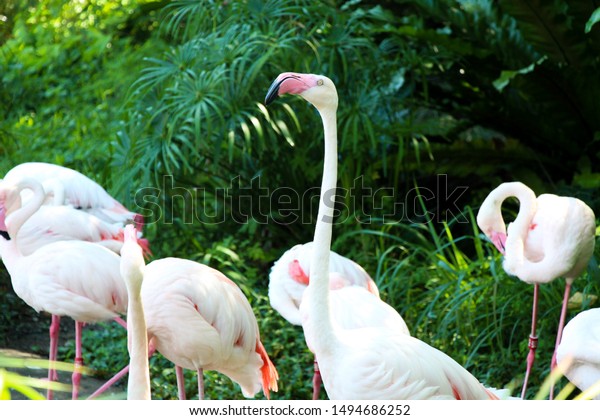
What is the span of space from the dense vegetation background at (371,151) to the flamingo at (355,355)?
1481 millimetres

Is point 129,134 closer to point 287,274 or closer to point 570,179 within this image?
point 287,274

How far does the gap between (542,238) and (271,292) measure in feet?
4.40

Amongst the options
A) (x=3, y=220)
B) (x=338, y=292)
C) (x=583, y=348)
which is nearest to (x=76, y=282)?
(x=3, y=220)

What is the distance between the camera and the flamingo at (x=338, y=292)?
3.73m

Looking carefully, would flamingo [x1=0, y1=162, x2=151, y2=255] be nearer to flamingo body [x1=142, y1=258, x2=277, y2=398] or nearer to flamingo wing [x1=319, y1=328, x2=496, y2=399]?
flamingo body [x1=142, y1=258, x2=277, y2=398]

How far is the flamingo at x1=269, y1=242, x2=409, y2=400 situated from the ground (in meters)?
1.16

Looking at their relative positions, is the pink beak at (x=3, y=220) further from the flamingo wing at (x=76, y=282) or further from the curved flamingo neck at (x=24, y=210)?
the flamingo wing at (x=76, y=282)

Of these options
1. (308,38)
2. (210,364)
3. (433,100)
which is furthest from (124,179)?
(433,100)

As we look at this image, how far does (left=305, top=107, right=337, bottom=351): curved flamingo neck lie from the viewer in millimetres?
3008

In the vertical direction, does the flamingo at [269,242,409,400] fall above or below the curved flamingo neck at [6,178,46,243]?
below

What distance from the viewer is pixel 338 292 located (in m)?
3.89

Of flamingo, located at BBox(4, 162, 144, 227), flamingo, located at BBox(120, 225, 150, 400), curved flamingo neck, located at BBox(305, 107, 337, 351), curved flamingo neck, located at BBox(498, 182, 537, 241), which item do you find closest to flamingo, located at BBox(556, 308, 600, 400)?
curved flamingo neck, located at BBox(498, 182, 537, 241)

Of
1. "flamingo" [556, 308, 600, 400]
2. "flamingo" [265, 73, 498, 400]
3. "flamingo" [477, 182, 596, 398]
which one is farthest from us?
"flamingo" [477, 182, 596, 398]

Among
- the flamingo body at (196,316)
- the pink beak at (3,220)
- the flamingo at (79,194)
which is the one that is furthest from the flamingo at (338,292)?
the pink beak at (3,220)
